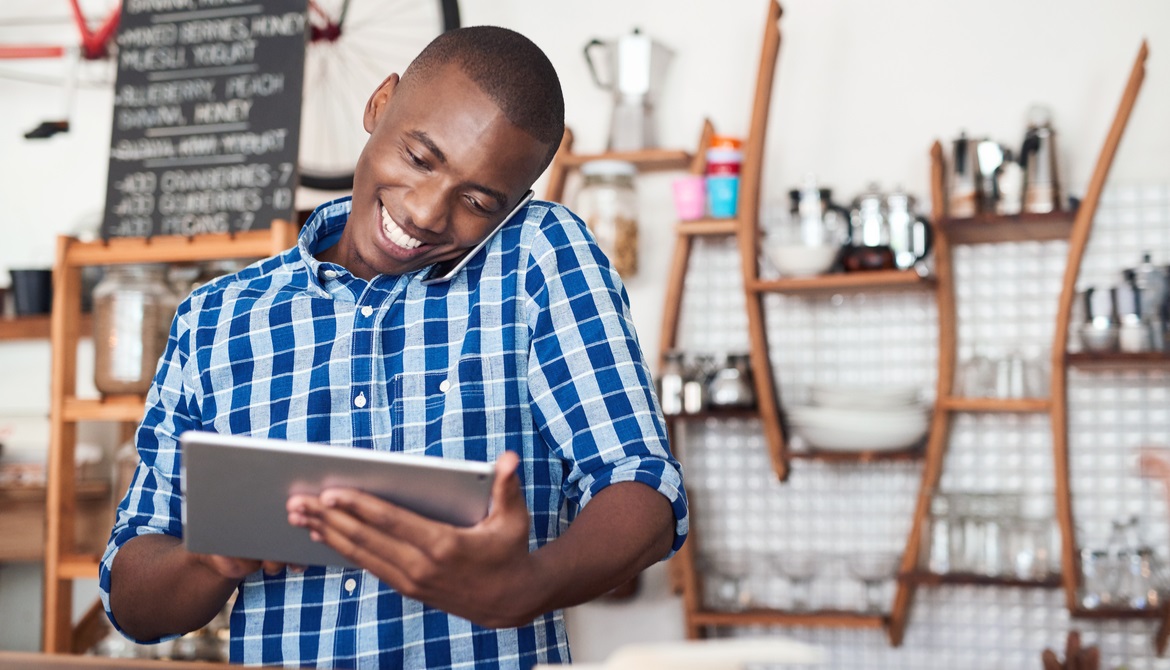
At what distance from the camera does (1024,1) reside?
9.66ft

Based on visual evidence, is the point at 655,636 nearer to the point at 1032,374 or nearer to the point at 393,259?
the point at 1032,374

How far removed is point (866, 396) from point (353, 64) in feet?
5.83

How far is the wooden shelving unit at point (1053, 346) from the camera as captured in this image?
8.52 feet

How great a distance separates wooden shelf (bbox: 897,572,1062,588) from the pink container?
41.4 inches

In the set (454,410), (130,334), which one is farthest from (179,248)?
(454,410)

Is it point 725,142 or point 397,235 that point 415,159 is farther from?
point 725,142

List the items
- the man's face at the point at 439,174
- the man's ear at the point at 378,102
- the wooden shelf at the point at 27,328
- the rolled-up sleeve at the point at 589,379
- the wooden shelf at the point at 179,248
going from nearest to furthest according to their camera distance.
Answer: the rolled-up sleeve at the point at 589,379 → the man's face at the point at 439,174 → the man's ear at the point at 378,102 → the wooden shelf at the point at 179,248 → the wooden shelf at the point at 27,328

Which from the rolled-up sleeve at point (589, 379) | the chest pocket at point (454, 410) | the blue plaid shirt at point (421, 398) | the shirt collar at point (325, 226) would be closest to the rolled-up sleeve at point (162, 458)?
the blue plaid shirt at point (421, 398)

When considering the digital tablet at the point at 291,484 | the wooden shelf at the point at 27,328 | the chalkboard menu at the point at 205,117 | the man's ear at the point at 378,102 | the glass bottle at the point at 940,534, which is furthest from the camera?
the wooden shelf at the point at 27,328

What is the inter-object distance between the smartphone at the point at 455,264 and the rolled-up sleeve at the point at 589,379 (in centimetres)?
5

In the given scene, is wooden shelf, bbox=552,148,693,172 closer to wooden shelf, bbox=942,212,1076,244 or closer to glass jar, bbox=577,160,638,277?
glass jar, bbox=577,160,638,277

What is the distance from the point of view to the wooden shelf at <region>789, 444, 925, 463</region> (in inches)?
110

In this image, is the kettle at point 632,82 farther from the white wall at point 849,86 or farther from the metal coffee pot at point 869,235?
the metal coffee pot at point 869,235

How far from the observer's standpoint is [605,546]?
38.2 inches
